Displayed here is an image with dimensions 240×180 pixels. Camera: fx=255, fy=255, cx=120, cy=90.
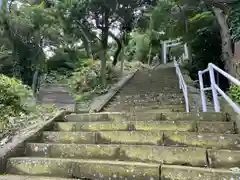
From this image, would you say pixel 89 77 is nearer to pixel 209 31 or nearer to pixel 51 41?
pixel 51 41

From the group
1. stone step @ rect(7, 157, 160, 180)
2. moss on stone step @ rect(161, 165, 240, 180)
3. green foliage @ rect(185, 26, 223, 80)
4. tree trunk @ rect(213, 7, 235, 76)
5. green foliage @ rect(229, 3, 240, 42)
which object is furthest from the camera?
green foliage @ rect(185, 26, 223, 80)

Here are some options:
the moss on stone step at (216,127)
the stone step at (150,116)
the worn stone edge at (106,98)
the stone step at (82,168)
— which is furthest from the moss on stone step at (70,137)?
the worn stone edge at (106,98)

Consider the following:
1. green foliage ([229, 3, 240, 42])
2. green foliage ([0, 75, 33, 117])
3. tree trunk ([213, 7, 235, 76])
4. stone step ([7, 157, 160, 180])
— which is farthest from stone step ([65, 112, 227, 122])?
tree trunk ([213, 7, 235, 76])

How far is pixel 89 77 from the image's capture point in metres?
11.8

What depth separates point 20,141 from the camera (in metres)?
2.95

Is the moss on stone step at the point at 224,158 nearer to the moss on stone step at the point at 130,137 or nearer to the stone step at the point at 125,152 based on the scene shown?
the stone step at the point at 125,152

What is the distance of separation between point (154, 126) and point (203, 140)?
2.07 ft

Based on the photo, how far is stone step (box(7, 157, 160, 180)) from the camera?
7.36 ft

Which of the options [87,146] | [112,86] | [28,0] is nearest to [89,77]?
[112,86]

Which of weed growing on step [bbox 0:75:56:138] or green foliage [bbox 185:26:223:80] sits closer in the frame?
weed growing on step [bbox 0:75:56:138]

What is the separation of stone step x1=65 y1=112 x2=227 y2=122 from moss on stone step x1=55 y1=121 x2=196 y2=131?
0.28m

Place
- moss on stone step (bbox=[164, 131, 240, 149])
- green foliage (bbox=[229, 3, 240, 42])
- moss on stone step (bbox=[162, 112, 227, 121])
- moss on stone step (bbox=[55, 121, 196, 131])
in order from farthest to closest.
Answer: green foliage (bbox=[229, 3, 240, 42]) < moss on stone step (bbox=[162, 112, 227, 121]) < moss on stone step (bbox=[55, 121, 196, 131]) < moss on stone step (bbox=[164, 131, 240, 149])

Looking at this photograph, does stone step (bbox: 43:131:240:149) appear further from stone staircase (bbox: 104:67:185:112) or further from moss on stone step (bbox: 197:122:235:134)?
stone staircase (bbox: 104:67:185:112)

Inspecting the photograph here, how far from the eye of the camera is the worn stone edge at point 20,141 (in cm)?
268
